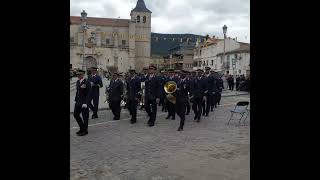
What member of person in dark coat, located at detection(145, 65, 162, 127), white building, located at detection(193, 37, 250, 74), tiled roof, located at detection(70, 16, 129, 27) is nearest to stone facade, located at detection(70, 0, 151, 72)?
tiled roof, located at detection(70, 16, 129, 27)

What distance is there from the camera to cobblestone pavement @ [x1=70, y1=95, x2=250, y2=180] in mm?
7027

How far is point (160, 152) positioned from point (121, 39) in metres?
115

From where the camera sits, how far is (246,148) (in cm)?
950

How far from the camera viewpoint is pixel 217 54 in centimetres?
8481

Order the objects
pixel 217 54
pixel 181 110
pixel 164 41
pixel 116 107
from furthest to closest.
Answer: pixel 164 41, pixel 217 54, pixel 116 107, pixel 181 110

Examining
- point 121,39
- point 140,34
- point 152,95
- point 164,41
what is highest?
point 164,41

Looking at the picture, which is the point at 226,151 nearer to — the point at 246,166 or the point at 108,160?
the point at 246,166

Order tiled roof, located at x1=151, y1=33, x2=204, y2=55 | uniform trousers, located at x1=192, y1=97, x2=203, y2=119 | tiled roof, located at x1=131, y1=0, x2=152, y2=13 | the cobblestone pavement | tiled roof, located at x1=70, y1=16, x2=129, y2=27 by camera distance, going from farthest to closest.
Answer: tiled roof, located at x1=151, y1=33, x2=204, y2=55 < tiled roof, located at x1=70, y1=16, x2=129, y2=27 < tiled roof, located at x1=131, y1=0, x2=152, y2=13 < uniform trousers, located at x1=192, y1=97, x2=203, y2=119 < the cobblestone pavement

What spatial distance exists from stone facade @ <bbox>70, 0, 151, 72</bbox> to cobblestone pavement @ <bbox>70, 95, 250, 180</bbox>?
335 feet

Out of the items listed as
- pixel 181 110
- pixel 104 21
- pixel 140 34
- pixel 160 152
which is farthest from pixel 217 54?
pixel 160 152

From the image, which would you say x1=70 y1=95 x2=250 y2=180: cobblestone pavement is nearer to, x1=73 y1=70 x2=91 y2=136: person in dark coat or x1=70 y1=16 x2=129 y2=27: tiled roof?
x1=73 y1=70 x2=91 y2=136: person in dark coat

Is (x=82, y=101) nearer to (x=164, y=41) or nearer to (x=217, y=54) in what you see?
(x=217, y=54)
